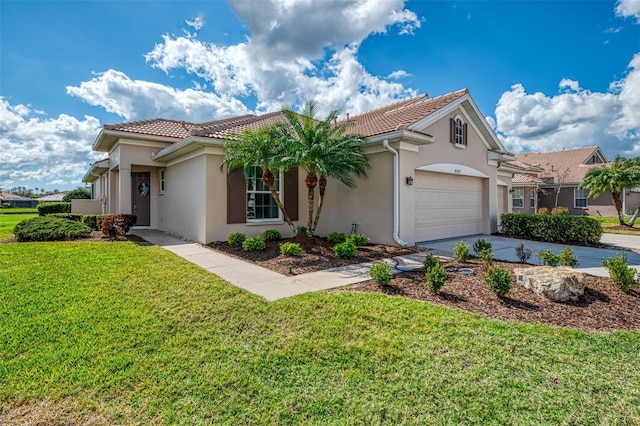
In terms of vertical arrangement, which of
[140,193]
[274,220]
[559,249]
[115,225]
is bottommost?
[559,249]

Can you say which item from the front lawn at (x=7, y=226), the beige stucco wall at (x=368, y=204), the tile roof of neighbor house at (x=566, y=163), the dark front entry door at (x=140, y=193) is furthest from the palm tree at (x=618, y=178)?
the front lawn at (x=7, y=226)

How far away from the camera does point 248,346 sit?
357 cm

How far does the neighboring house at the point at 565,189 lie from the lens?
2517 centimetres


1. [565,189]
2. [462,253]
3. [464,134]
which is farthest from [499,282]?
[565,189]

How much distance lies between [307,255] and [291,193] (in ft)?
12.5

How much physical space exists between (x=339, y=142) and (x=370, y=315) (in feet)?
20.3

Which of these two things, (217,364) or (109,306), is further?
(109,306)

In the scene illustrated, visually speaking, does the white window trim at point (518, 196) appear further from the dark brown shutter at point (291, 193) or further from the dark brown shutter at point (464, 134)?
the dark brown shutter at point (291, 193)

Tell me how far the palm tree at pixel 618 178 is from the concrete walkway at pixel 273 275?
55.8 ft

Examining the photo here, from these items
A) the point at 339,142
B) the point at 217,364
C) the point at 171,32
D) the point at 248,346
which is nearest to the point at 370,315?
the point at 248,346

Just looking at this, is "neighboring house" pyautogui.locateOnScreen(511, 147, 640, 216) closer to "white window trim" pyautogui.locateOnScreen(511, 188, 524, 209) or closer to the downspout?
"white window trim" pyautogui.locateOnScreen(511, 188, 524, 209)

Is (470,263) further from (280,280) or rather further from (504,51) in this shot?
(504,51)

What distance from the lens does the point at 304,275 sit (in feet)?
21.8

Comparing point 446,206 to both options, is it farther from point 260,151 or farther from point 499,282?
point 499,282
